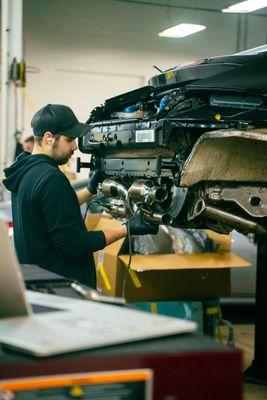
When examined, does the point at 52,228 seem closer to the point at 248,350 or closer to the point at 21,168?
the point at 21,168

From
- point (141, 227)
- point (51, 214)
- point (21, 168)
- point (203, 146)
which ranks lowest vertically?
point (141, 227)

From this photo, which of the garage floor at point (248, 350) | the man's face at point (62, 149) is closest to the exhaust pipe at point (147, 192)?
the man's face at point (62, 149)

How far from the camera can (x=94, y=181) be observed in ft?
15.5

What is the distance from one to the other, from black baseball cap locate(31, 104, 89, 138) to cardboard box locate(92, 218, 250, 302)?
122 cm

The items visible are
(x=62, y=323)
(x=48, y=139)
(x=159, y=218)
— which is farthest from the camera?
(x=159, y=218)

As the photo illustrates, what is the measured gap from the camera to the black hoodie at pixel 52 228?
126 inches

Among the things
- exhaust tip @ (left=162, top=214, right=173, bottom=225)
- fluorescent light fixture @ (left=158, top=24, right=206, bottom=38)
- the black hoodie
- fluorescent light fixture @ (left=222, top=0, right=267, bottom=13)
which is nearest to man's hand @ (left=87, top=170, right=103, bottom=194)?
exhaust tip @ (left=162, top=214, right=173, bottom=225)

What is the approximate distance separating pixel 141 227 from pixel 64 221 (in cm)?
62

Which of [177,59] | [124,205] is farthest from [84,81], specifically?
[124,205]

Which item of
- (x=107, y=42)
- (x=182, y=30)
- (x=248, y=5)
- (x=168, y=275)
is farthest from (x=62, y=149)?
(x=182, y=30)

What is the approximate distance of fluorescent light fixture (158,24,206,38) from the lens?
11.1 meters

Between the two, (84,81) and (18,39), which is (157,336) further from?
(84,81)

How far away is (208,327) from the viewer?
4.69 m

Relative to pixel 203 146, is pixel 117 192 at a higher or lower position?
lower
